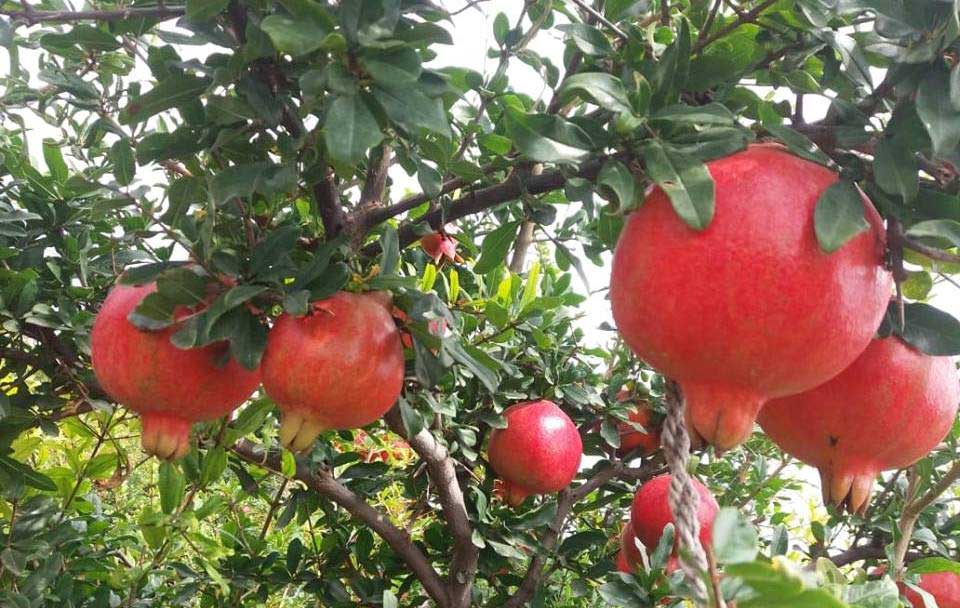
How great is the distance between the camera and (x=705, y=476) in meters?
2.37

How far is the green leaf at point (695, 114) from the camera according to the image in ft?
2.44

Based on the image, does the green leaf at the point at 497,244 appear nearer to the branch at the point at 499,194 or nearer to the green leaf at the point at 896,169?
the branch at the point at 499,194

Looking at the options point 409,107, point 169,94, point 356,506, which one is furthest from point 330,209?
point 356,506

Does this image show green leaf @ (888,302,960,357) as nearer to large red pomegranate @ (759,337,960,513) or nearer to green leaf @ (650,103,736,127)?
large red pomegranate @ (759,337,960,513)

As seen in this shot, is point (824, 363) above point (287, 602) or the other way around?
above

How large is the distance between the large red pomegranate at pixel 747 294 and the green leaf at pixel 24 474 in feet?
4.32

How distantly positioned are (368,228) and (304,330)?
1.06ft

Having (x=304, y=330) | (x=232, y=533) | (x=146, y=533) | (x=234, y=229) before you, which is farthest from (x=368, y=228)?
(x=232, y=533)

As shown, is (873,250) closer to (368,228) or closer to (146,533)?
(368,228)

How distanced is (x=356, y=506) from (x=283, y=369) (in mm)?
973

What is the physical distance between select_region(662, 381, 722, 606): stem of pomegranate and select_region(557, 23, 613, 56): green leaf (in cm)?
41

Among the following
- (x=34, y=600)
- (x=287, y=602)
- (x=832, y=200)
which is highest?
(x=832, y=200)

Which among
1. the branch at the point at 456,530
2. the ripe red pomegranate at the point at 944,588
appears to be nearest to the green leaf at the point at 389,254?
the branch at the point at 456,530

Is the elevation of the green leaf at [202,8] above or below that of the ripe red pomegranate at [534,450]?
above
